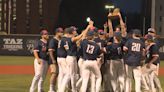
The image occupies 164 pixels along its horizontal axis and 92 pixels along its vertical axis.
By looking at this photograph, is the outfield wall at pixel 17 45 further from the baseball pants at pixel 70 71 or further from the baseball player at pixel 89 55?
the baseball player at pixel 89 55

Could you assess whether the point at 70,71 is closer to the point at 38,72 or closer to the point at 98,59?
the point at 98,59

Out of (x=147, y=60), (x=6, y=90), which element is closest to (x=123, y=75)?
(x=147, y=60)

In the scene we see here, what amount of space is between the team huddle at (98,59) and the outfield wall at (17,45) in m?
23.0

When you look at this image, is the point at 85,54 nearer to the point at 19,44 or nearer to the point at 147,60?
the point at 147,60

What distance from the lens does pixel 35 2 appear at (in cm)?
10394

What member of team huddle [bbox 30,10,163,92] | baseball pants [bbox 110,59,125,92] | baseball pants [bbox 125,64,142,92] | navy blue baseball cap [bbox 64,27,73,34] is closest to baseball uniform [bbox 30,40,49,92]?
team huddle [bbox 30,10,163,92]

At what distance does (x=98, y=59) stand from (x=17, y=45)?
25065mm

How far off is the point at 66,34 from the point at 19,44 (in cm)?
2486

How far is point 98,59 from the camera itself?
43.3 ft

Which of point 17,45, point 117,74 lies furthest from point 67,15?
point 117,74

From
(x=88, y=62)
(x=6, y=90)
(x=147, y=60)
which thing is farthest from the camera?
(x=6, y=90)

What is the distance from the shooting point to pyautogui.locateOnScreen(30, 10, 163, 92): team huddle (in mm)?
12852

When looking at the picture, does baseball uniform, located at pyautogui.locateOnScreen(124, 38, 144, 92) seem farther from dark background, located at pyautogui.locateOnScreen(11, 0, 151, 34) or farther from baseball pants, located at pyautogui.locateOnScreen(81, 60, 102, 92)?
dark background, located at pyautogui.locateOnScreen(11, 0, 151, 34)

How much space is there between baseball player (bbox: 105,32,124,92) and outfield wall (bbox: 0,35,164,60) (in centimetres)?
2357
